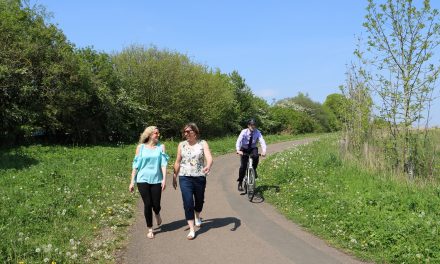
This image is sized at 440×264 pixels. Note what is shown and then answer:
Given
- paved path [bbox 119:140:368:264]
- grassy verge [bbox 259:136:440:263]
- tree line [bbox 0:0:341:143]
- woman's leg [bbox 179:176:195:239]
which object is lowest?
paved path [bbox 119:140:368:264]

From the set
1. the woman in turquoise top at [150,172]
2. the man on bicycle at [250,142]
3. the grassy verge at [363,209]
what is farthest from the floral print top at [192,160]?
the man on bicycle at [250,142]

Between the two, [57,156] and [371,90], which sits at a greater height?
[371,90]

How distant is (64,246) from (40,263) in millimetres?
875

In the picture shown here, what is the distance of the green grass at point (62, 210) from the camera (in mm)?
6320

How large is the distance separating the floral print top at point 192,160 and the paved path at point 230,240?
115cm

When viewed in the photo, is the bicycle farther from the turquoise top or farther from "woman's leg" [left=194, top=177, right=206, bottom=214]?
the turquoise top

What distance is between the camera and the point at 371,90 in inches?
494

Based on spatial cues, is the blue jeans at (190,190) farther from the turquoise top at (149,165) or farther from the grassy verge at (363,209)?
the grassy verge at (363,209)

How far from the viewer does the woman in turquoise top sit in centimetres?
776

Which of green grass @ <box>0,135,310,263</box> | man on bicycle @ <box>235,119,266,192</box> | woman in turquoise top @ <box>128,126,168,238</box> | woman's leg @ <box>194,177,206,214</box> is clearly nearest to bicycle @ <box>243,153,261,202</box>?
man on bicycle @ <box>235,119,266,192</box>

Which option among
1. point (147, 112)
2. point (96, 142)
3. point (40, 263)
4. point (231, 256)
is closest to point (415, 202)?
point (231, 256)

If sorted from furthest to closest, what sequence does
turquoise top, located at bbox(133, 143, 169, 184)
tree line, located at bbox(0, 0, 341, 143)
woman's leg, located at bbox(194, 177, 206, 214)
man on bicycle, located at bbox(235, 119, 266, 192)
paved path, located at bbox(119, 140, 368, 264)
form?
1. tree line, located at bbox(0, 0, 341, 143)
2. man on bicycle, located at bbox(235, 119, 266, 192)
3. woman's leg, located at bbox(194, 177, 206, 214)
4. turquoise top, located at bbox(133, 143, 169, 184)
5. paved path, located at bbox(119, 140, 368, 264)

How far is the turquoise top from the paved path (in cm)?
105

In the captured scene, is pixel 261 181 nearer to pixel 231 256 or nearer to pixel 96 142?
pixel 231 256
